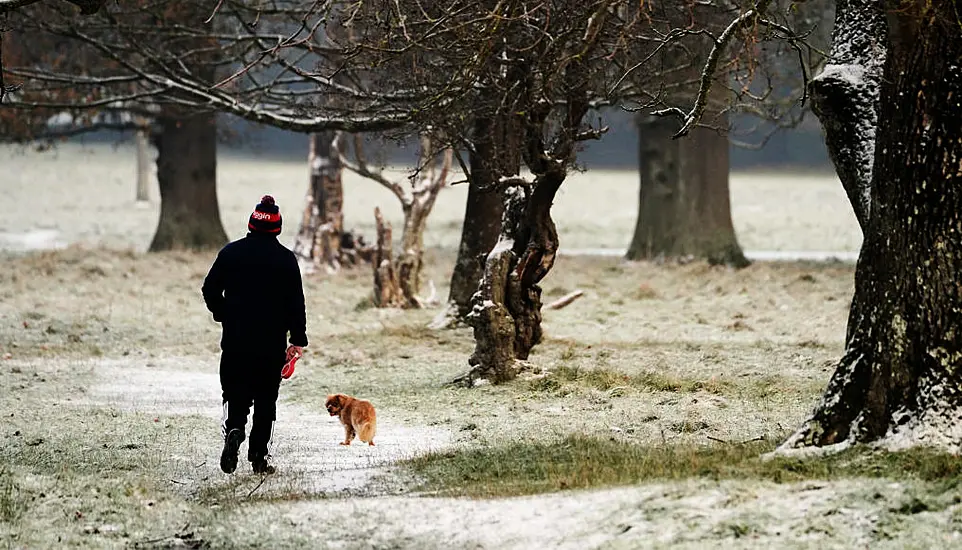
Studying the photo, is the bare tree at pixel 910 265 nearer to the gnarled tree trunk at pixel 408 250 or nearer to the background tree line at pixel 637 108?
the background tree line at pixel 637 108

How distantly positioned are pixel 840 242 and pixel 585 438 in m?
28.4

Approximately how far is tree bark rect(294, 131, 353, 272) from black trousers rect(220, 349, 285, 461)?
1900 cm

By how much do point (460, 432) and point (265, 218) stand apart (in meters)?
2.64

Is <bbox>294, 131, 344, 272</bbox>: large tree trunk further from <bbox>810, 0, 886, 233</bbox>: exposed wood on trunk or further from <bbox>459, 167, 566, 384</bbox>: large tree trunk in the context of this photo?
<bbox>810, 0, 886, 233</bbox>: exposed wood on trunk

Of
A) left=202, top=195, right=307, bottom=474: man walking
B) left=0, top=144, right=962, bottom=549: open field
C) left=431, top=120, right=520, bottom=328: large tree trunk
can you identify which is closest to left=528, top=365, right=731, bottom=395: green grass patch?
left=0, top=144, right=962, bottom=549: open field

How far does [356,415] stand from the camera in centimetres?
1039

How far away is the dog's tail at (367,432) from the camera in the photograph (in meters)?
10.4

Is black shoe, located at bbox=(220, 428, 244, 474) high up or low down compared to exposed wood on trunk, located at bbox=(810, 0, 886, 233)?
down

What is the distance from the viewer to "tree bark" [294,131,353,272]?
28297 mm

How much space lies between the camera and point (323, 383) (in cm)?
1427

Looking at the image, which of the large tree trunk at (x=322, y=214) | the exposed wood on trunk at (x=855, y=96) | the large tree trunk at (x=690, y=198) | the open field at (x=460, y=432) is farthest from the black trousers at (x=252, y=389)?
the large tree trunk at (x=322, y=214)

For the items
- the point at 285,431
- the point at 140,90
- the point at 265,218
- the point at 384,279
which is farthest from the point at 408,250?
the point at 265,218

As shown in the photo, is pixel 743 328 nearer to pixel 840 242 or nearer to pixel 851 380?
pixel 851 380

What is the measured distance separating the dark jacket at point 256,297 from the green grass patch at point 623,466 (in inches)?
51.9
